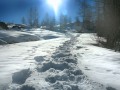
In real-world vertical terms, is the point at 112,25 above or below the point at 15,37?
above

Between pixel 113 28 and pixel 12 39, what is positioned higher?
pixel 113 28

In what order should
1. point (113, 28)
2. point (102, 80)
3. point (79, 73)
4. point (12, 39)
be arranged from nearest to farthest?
point (102, 80)
point (79, 73)
point (113, 28)
point (12, 39)

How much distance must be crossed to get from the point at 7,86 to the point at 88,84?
135 centimetres

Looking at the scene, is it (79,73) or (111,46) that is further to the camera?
(111,46)

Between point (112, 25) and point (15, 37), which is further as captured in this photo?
point (15, 37)

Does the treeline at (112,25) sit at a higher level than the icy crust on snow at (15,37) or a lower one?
higher

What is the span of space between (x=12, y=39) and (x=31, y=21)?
2320 inches

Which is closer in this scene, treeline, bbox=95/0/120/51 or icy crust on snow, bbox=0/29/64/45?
treeline, bbox=95/0/120/51

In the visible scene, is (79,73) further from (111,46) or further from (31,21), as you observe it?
(31,21)

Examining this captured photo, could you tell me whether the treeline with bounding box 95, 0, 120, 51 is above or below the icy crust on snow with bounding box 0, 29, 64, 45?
above

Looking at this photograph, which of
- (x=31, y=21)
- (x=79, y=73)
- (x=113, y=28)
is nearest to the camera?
(x=79, y=73)

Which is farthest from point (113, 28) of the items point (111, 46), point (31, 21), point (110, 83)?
point (31, 21)

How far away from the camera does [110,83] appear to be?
3.63m

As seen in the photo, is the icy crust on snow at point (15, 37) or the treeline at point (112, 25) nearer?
the treeline at point (112, 25)
